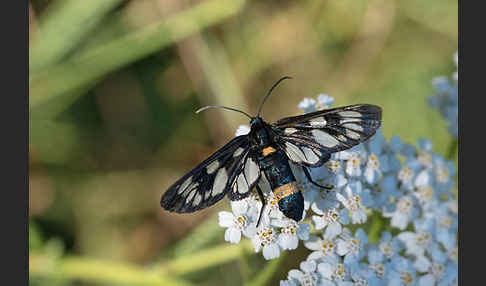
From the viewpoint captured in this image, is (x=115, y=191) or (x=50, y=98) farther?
(x=115, y=191)

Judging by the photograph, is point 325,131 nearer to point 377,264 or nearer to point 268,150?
point 268,150

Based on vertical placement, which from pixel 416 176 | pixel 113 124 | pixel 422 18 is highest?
pixel 422 18

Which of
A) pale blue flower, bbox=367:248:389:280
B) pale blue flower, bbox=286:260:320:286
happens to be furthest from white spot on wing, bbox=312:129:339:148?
pale blue flower, bbox=367:248:389:280

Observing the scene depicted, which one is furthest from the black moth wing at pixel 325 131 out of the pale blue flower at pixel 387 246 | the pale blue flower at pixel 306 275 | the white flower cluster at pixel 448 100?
the white flower cluster at pixel 448 100

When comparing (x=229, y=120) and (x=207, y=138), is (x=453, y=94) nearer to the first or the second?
(x=229, y=120)

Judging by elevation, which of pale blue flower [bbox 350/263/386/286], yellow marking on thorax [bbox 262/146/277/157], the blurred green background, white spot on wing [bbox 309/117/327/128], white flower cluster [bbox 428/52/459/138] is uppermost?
the blurred green background

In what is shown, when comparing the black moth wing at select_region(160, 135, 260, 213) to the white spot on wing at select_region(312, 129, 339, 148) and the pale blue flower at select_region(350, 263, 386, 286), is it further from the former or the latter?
the pale blue flower at select_region(350, 263, 386, 286)

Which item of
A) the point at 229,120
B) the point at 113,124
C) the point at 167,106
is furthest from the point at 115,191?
the point at 229,120
